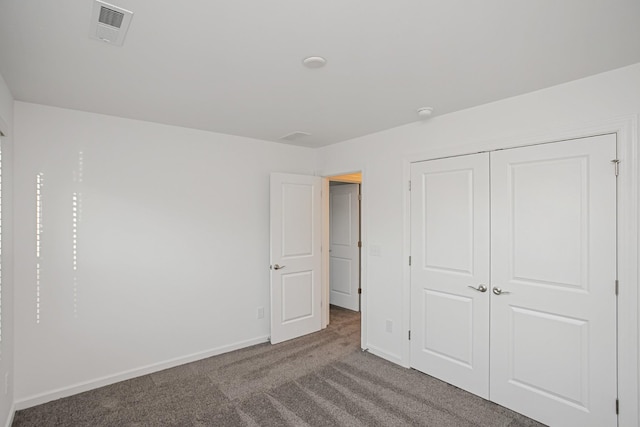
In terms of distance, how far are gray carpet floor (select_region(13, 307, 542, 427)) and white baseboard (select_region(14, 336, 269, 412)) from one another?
6cm

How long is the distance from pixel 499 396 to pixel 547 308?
33.0 inches

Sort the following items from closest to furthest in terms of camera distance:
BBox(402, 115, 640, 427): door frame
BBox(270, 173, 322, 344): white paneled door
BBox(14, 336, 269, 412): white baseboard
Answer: BBox(402, 115, 640, 427): door frame < BBox(14, 336, 269, 412): white baseboard < BBox(270, 173, 322, 344): white paneled door

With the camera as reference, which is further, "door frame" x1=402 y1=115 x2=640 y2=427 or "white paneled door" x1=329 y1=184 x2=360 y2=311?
"white paneled door" x1=329 y1=184 x2=360 y2=311

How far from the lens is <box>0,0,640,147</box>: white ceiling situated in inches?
58.0

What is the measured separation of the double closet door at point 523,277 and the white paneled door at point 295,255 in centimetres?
147

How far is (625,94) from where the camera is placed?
2043 millimetres

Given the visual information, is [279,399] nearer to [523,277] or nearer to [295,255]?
[295,255]

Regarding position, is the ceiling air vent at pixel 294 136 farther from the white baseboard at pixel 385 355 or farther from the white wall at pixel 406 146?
the white baseboard at pixel 385 355

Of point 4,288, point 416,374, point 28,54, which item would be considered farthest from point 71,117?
point 416,374

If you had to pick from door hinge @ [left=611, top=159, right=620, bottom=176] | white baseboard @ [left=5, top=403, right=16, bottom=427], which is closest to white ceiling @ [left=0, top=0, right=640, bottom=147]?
door hinge @ [left=611, top=159, right=620, bottom=176]

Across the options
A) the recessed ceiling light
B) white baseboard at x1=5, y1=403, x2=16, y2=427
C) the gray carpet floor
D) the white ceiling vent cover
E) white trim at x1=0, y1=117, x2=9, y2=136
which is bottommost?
the gray carpet floor

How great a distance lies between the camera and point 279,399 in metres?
2.70

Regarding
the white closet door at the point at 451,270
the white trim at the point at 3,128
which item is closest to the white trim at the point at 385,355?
the white closet door at the point at 451,270

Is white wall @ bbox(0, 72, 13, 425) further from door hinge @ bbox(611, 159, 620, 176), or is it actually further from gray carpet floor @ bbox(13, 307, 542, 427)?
door hinge @ bbox(611, 159, 620, 176)
